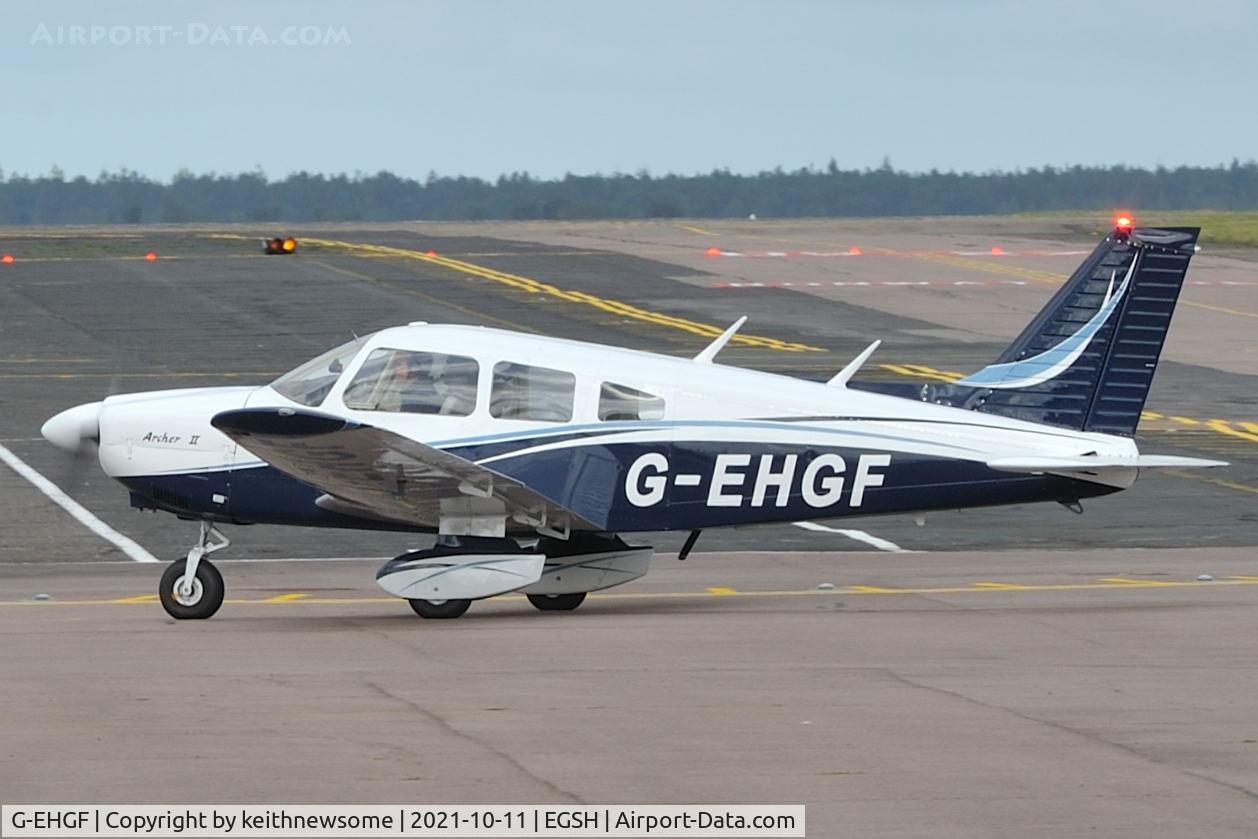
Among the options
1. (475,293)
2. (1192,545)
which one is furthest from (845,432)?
(475,293)

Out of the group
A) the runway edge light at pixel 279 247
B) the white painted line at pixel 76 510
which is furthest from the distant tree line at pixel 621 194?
the white painted line at pixel 76 510

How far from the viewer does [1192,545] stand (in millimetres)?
19797

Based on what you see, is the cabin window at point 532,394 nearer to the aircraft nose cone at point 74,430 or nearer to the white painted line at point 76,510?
the aircraft nose cone at point 74,430

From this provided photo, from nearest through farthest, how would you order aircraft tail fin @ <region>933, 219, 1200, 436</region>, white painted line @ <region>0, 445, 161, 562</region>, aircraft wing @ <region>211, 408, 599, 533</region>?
aircraft wing @ <region>211, 408, 599, 533</region> → aircraft tail fin @ <region>933, 219, 1200, 436</region> → white painted line @ <region>0, 445, 161, 562</region>

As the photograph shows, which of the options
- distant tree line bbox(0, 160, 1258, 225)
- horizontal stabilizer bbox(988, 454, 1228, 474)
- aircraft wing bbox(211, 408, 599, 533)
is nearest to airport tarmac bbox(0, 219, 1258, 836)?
aircraft wing bbox(211, 408, 599, 533)

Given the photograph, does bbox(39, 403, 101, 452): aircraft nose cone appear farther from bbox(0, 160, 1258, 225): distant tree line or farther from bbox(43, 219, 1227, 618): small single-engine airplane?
bbox(0, 160, 1258, 225): distant tree line

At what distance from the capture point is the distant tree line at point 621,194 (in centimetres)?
15562

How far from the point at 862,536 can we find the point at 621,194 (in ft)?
502

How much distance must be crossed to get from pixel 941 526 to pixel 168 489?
8.98m

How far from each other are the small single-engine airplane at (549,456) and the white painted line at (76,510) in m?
4.09

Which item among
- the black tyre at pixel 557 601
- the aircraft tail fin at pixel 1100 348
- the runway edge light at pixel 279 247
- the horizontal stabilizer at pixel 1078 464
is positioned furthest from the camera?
the runway edge light at pixel 279 247

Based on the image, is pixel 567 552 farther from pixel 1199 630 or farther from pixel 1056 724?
pixel 1056 724

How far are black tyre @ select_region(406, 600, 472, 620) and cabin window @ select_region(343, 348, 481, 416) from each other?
1.36 meters

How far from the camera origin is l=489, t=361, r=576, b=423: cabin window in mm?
15078
